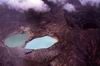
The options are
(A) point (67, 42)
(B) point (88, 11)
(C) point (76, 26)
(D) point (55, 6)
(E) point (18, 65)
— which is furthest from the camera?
(D) point (55, 6)

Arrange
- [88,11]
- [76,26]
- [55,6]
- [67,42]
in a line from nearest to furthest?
1. [67,42]
2. [76,26]
3. [88,11]
4. [55,6]

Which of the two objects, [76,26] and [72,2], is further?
[72,2]

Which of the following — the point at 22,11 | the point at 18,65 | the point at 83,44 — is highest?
the point at 22,11

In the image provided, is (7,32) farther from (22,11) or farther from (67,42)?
(67,42)

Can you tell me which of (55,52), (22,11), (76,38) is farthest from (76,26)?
(22,11)

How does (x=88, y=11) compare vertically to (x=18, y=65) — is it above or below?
above

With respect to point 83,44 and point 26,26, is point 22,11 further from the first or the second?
point 83,44
